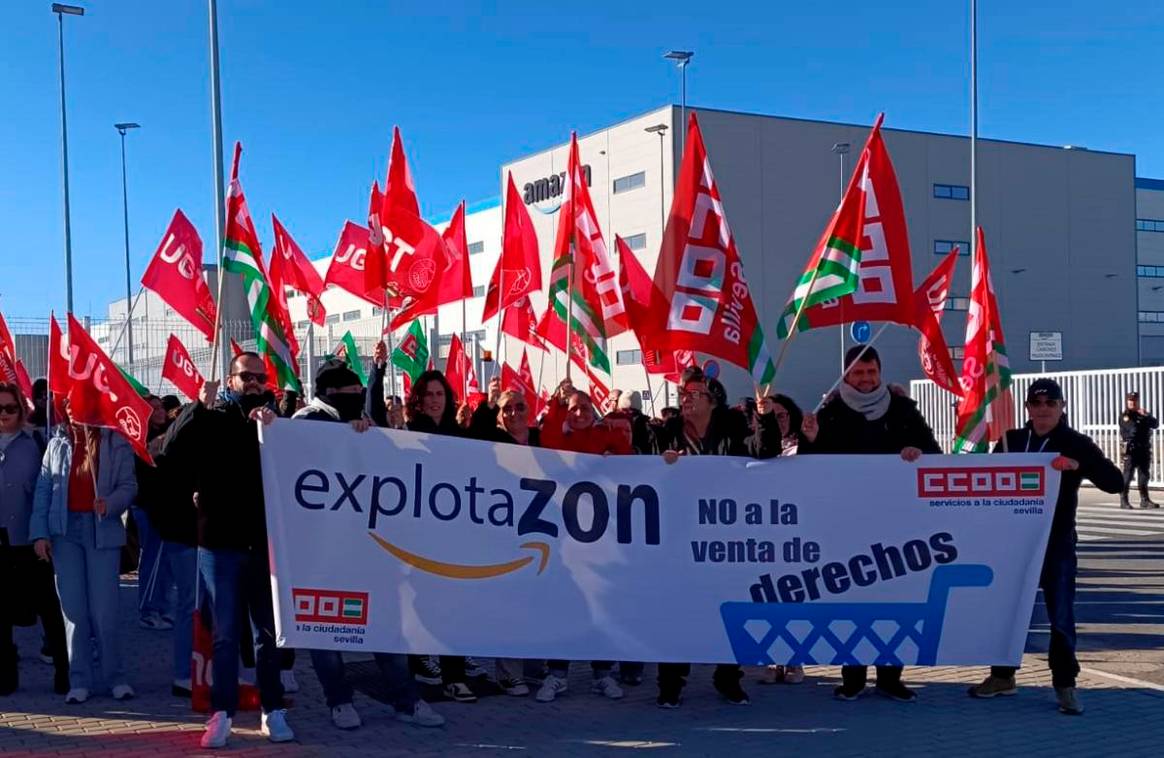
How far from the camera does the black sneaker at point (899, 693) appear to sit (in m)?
6.97

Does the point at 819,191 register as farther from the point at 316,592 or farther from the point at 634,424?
the point at 316,592

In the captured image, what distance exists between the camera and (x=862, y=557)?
670 centimetres

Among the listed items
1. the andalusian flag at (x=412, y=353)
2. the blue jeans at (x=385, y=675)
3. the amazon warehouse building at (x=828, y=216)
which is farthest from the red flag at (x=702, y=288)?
the amazon warehouse building at (x=828, y=216)

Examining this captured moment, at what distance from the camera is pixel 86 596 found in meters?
7.25

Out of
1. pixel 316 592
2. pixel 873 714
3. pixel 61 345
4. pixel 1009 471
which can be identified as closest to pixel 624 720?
pixel 873 714

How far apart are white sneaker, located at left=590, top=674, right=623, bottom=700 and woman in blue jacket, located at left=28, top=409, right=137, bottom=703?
2984mm

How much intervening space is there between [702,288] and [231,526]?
4092 mm

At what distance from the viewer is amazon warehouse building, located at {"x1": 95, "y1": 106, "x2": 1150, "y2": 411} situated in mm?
42125

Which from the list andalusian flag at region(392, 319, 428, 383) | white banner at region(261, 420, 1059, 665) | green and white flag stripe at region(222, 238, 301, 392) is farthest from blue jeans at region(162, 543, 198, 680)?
andalusian flag at region(392, 319, 428, 383)

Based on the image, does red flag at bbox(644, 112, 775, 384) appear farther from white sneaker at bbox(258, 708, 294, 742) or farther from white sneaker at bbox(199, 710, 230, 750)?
white sneaker at bbox(199, 710, 230, 750)

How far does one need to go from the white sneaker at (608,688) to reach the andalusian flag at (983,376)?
13.7 feet

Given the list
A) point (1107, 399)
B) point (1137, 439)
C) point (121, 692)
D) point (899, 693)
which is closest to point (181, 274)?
point (121, 692)

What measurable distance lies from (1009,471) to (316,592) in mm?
4058

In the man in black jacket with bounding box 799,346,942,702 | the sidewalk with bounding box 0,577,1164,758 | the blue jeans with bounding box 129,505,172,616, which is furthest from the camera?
the blue jeans with bounding box 129,505,172,616
